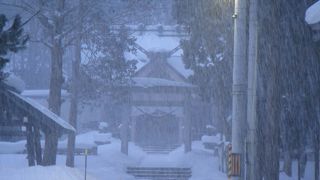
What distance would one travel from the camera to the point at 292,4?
16.0 metres

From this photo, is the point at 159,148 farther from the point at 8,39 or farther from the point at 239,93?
the point at 239,93

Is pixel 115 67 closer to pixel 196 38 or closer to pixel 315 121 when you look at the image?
pixel 196 38

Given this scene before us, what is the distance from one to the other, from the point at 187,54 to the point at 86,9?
4530mm

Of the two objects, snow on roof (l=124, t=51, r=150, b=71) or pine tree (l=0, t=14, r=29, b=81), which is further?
snow on roof (l=124, t=51, r=150, b=71)

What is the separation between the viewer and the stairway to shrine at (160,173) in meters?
29.5

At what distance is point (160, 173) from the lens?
30.1 m

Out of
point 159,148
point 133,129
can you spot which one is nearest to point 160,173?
point 133,129

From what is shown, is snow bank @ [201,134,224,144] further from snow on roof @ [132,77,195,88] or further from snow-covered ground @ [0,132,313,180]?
snow on roof @ [132,77,195,88]

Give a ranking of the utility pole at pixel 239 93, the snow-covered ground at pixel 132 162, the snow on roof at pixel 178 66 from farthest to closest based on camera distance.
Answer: the snow on roof at pixel 178 66, the snow-covered ground at pixel 132 162, the utility pole at pixel 239 93

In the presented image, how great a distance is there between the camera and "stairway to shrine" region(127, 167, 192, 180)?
29.5m

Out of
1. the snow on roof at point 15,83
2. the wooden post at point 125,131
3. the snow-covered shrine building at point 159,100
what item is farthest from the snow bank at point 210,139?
the snow on roof at point 15,83

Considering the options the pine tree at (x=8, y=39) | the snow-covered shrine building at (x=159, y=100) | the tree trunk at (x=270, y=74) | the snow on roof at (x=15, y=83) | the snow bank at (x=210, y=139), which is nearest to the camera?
the pine tree at (x=8, y=39)

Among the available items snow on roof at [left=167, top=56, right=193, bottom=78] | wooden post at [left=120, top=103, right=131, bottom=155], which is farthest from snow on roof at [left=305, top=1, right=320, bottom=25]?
snow on roof at [left=167, top=56, right=193, bottom=78]

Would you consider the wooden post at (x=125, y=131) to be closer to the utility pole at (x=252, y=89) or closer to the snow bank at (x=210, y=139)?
the snow bank at (x=210, y=139)
